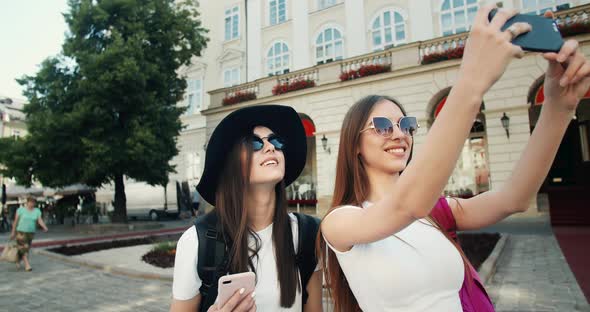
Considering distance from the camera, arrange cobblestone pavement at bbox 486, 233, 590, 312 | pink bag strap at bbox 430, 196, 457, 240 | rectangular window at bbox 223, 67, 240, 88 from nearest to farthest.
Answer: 1. pink bag strap at bbox 430, 196, 457, 240
2. cobblestone pavement at bbox 486, 233, 590, 312
3. rectangular window at bbox 223, 67, 240, 88

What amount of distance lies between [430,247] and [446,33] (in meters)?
18.4

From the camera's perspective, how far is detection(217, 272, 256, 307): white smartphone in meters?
1.45

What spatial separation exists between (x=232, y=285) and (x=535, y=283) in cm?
583

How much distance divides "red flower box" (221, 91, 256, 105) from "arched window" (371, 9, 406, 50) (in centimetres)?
778

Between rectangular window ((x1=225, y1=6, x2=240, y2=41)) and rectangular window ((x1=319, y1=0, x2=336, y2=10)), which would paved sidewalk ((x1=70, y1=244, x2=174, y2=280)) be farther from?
rectangular window ((x1=225, y1=6, x2=240, y2=41))

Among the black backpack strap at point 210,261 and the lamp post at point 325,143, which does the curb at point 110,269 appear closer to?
the black backpack strap at point 210,261

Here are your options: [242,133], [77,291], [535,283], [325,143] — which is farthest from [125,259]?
[325,143]

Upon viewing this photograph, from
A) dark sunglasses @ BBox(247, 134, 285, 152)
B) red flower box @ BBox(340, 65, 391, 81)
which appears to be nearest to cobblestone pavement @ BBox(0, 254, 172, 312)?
dark sunglasses @ BBox(247, 134, 285, 152)

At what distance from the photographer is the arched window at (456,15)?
54.0 ft

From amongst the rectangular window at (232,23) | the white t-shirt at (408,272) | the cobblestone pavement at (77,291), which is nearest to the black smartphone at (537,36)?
the white t-shirt at (408,272)

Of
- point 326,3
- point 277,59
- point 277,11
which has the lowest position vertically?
point 277,59

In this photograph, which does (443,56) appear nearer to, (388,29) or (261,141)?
(388,29)

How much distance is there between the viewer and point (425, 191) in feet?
3.03

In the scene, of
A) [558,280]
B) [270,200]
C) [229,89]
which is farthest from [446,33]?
[270,200]
